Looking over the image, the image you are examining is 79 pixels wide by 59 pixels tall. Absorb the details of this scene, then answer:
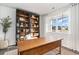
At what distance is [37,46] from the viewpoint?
176cm

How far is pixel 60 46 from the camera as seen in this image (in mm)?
1821

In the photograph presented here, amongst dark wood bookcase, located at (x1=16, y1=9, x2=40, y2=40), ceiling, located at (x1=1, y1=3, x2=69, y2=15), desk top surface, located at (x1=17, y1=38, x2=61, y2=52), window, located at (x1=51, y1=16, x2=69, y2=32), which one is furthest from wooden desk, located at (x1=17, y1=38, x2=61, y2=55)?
ceiling, located at (x1=1, y1=3, x2=69, y2=15)

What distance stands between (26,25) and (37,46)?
0.41 metres

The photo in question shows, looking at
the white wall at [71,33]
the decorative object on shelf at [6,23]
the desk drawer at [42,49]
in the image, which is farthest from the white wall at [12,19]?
the white wall at [71,33]

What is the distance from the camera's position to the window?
1.80 metres

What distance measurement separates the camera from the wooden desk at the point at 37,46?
5.42 feet

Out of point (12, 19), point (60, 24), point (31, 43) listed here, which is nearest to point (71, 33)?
point (60, 24)

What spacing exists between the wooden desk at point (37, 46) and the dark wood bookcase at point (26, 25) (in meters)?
0.10

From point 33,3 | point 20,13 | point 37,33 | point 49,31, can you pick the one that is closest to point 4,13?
point 20,13

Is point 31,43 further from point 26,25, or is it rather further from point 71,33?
point 71,33

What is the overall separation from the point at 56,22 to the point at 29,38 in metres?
0.57

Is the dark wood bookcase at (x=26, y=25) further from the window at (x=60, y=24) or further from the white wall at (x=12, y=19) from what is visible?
the window at (x=60, y=24)

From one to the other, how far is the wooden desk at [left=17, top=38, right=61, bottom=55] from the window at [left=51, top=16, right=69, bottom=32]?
0.21m

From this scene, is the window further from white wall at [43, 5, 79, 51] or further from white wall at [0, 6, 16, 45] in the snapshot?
white wall at [0, 6, 16, 45]
